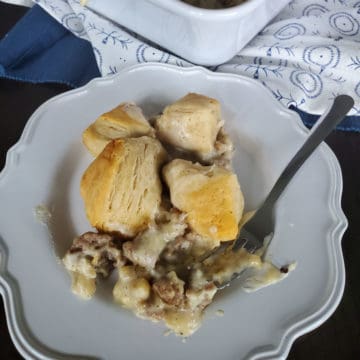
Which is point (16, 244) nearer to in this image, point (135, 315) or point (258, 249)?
point (135, 315)

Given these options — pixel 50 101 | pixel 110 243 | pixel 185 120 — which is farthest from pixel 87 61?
pixel 110 243

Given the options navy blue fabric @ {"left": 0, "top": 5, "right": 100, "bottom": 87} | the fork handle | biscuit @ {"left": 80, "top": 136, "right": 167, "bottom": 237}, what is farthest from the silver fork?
navy blue fabric @ {"left": 0, "top": 5, "right": 100, "bottom": 87}

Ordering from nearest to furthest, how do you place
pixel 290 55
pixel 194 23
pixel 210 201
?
1. pixel 210 201
2. pixel 194 23
3. pixel 290 55

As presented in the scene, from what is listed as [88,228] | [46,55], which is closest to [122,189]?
[88,228]

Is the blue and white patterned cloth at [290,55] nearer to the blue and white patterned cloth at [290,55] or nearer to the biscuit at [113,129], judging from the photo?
the blue and white patterned cloth at [290,55]

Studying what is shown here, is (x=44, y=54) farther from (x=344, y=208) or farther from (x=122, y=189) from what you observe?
(x=344, y=208)

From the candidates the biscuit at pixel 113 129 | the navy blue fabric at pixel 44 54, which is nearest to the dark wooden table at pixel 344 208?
the navy blue fabric at pixel 44 54

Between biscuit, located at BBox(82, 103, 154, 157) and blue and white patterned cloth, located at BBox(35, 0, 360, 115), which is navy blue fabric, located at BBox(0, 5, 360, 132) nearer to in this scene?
blue and white patterned cloth, located at BBox(35, 0, 360, 115)

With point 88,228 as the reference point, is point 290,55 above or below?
above
